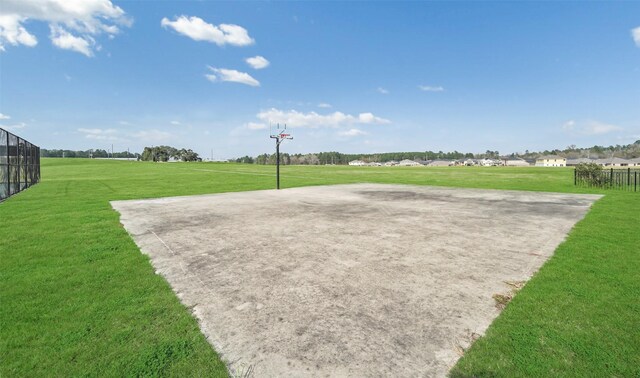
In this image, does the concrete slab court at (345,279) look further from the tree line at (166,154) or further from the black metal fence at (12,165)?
the tree line at (166,154)

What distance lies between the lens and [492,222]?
8.64 m

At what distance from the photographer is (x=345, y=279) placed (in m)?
4.56

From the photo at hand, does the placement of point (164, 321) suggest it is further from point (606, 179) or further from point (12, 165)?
point (606, 179)

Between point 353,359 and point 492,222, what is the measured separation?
763 centimetres

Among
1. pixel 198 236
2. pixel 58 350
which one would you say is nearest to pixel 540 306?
pixel 58 350

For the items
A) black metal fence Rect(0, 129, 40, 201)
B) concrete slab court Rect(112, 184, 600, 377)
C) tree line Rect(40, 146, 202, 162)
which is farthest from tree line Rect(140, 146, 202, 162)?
concrete slab court Rect(112, 184, 600, 377)

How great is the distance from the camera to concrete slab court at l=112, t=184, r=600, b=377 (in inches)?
113

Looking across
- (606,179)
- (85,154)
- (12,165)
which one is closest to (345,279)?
(12,165)

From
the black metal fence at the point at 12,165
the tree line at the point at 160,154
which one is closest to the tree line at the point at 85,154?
the tree line at the point at 160,154

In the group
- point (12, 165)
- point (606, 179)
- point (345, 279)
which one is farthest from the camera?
point (606, 179)

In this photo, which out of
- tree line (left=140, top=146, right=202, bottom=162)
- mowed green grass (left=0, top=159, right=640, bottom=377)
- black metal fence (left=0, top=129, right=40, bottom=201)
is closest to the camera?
mowed green grass (left=0, top=159, right=640, bottom=377)

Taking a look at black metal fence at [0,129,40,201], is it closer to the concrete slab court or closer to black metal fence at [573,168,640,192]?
the concrete slab court

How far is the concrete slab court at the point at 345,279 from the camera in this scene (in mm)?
2859

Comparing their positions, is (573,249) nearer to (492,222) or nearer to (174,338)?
(492,222)
